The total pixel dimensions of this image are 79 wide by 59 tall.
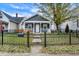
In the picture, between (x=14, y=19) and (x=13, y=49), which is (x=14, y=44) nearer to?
(x=13, y=49)

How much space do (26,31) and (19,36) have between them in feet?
0.41

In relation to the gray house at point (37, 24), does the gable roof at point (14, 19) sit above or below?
above

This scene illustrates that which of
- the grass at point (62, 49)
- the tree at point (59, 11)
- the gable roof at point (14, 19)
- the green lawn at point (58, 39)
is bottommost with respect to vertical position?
the grass at point (62, 49)

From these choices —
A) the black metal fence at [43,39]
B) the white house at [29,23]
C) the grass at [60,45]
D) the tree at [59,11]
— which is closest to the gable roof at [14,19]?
the white house at [29,23]

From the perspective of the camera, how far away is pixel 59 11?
14.0m

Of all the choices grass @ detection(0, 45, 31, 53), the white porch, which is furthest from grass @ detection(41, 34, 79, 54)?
grass @ detection(0, 45, 31, 53)

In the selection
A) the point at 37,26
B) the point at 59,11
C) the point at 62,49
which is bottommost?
the point at 62,49

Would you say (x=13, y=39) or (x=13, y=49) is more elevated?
(x=13, y=39)

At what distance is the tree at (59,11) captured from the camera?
13984 millimetres

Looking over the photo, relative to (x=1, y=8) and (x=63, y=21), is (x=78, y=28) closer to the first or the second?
(x=63, y=21)

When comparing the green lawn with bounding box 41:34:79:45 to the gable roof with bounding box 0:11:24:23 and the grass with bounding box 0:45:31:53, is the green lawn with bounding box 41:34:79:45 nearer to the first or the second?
the grass with bounding box 0:45:31:53

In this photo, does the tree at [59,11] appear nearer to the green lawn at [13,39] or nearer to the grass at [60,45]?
the grass at [60,45]

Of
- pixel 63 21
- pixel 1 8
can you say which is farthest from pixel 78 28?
pixel 1 8

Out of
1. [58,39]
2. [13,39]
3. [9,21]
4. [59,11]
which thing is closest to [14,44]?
[13,39]
